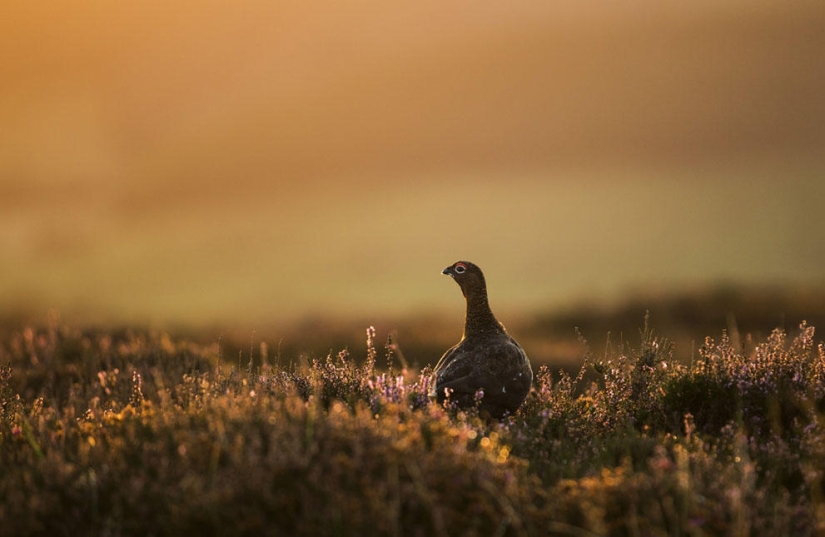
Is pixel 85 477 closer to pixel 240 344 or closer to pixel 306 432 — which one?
pixel 306 432

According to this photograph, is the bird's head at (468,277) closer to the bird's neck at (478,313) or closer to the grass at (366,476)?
the bird's neck at (478,313)

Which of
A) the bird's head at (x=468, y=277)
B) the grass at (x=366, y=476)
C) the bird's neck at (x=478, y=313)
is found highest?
the bird's head at (x=468, y=277)

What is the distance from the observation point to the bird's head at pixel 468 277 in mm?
8086

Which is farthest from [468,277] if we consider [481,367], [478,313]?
[481,367]

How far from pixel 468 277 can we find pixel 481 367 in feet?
3.22

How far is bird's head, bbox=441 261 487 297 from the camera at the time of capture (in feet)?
26.5

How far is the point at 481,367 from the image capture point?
7.52 meters

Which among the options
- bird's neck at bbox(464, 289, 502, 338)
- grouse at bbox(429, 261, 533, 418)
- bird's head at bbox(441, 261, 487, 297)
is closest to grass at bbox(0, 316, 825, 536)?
grouse at bbox(429, 261, 533, 418)

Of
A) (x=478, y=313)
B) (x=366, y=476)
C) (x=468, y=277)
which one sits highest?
(x=468, y=277)

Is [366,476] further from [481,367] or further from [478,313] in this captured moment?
[478,313]

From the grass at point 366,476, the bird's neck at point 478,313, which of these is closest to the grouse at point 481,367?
the bird's neck at point 478,313

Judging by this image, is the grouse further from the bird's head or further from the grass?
the grass

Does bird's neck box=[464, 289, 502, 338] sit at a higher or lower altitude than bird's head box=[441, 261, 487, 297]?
lower

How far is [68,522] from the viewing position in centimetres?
482
